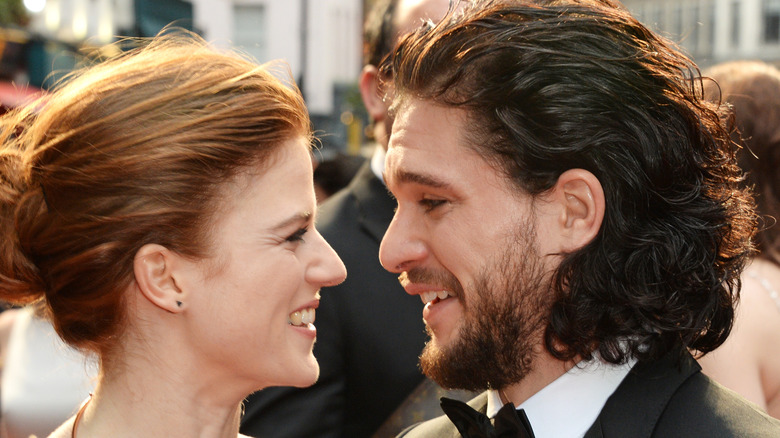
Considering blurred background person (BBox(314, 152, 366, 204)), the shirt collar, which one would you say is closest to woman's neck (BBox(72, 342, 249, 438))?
the shirt collar

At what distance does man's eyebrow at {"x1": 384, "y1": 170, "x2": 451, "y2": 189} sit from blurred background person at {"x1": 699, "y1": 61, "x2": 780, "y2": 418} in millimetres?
1312

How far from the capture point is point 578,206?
2.26 m

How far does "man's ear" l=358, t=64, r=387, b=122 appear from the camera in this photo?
3.61m

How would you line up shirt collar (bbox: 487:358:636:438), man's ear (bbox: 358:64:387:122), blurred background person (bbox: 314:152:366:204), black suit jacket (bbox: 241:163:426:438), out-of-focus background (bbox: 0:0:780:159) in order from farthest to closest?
1. out-of-focus background (bbox: 0:0:780:159)
2. blurred background person (bbox: 314:152:366:204)
3. man's ear (bbox: 358:64:387:122)
4. black suit jacket (bbox: 241:163:426:438)
5. shirt collar (bbox: 487:358:636:438)

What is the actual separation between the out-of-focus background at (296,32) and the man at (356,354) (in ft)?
16.3

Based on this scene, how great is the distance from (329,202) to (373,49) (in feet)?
2.40

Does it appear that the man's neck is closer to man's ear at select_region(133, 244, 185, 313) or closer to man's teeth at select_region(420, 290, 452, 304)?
man's teeth at select_region(420, 290, 452, 304)

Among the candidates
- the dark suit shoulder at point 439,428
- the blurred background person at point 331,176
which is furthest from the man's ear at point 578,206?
the blurred background person at point 331,176

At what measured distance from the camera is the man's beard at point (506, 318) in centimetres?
225

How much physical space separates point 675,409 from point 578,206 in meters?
0.57

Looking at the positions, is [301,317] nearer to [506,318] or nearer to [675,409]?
[506,318]

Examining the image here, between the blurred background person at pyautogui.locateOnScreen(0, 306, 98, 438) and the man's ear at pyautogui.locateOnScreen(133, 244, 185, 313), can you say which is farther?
the blurred background person at pyautogui.locateOnScreen(0, 306, 98, 438)

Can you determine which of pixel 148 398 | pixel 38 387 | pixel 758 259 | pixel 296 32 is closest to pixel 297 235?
pixel 148 398

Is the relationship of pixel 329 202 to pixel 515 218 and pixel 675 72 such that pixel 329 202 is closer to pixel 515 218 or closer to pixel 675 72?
pixel 515 218
